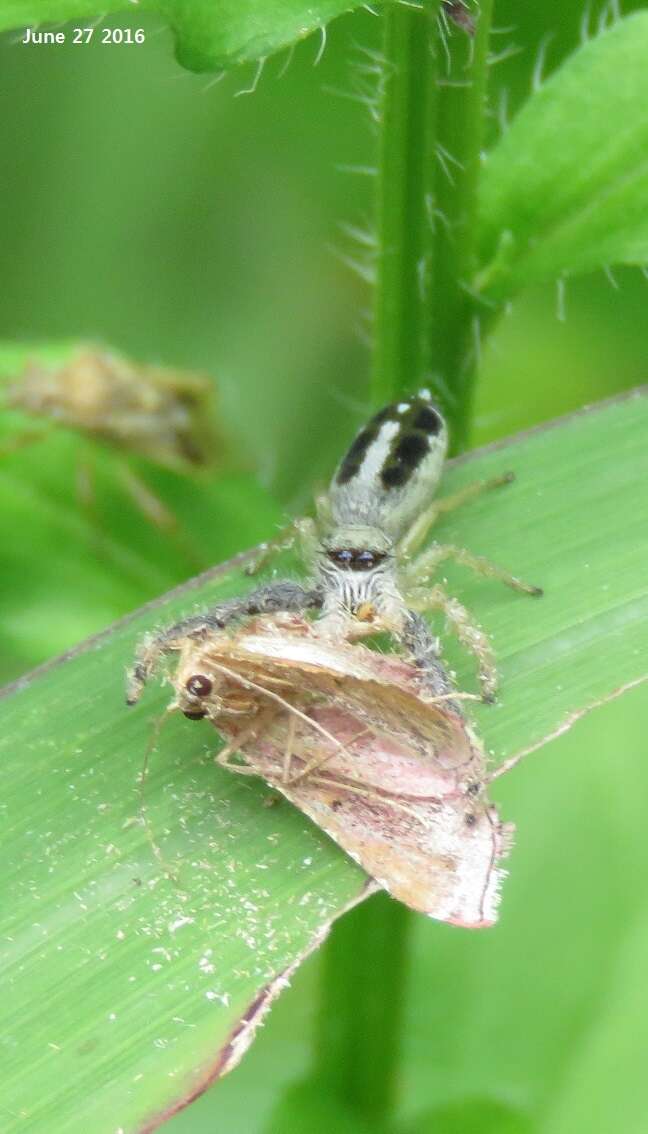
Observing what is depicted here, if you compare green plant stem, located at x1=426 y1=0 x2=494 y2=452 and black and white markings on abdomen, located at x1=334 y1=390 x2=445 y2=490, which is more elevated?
green plant stem, located at x1=426 y1=0 x2=494 y2=452

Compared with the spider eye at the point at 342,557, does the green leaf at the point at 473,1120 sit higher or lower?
lower

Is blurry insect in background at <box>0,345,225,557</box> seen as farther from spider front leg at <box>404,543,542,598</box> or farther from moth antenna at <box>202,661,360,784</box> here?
moth antenna at <box>202,661,360,784</box>

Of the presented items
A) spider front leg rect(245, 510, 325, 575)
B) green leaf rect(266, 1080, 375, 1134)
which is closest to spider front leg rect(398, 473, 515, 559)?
spider front leg rect(245, 510, 325, 575)

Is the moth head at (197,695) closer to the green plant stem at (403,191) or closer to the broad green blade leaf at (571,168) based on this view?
the green plant stem at (403,191)

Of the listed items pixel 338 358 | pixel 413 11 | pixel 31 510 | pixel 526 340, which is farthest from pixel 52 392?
pixel 413 11

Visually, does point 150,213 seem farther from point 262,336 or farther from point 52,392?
point 52,392

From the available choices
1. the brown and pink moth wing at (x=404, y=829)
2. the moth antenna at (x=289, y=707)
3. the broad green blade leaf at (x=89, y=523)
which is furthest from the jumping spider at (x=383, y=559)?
the broad green blade leaf at (x=89, y=523)
